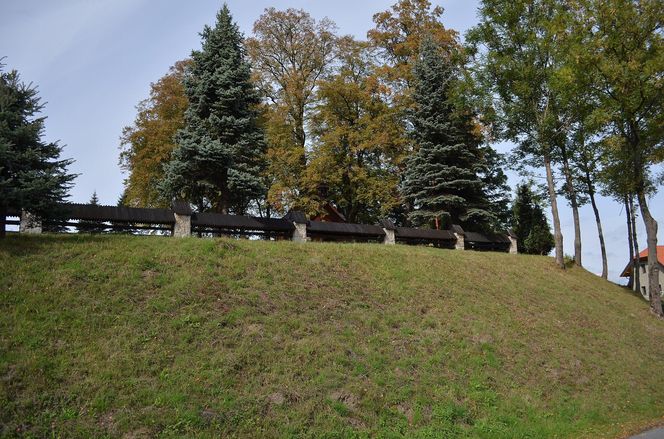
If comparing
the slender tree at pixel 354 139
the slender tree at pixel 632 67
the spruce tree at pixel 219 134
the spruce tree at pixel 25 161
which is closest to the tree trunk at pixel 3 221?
the spruce tree at pixel 25 161

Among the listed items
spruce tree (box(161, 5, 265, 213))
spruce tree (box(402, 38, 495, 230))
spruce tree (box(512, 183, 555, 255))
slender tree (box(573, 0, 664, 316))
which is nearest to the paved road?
slender tree (box(573, 0, 664, 316))

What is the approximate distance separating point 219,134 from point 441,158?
12.3 m

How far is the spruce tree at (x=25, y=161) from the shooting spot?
11.0m

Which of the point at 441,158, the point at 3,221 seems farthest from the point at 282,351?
the point at 441,158

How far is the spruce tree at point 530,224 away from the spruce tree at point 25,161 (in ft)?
81.9

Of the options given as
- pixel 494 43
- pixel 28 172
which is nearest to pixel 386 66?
pixel 494 43

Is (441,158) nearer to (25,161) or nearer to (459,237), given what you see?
(459,237)

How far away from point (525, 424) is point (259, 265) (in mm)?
7423

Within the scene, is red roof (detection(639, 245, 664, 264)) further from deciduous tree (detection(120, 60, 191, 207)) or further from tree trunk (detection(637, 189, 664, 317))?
deciduous tree (detection(120, 60, 191, 207))

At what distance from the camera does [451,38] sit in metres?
29.9

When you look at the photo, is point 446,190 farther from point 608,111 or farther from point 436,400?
point 436,400

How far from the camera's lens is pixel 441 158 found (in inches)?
1019

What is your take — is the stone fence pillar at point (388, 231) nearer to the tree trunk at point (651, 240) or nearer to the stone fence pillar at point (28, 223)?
the tree trunk at point (651, 240)

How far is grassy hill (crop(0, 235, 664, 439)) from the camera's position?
7.44 m
